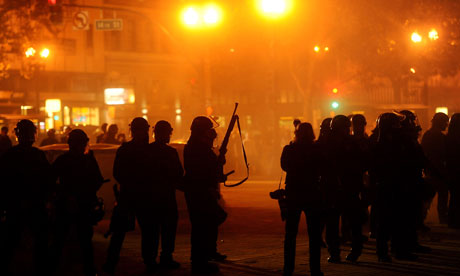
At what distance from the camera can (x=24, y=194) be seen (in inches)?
328

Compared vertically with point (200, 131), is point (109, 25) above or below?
above

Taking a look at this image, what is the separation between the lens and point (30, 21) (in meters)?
30.6

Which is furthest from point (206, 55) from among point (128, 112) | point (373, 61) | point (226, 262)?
point (128, 112)

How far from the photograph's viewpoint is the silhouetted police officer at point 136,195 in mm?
9141

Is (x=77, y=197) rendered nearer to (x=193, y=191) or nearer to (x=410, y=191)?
(x=193, y=191)

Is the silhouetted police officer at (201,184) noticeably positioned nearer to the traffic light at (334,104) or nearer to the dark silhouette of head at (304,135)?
the dark silhouette of head at (304,135)

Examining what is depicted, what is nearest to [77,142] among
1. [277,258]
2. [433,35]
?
[277,258]

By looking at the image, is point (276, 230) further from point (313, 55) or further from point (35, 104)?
point (35, 104)

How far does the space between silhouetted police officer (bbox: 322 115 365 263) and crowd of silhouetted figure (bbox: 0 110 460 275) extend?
0.04ft

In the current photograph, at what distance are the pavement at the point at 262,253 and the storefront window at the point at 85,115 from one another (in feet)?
127

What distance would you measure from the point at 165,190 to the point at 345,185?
2265 millimetres

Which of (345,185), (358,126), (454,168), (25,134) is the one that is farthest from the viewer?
A: (454,168)

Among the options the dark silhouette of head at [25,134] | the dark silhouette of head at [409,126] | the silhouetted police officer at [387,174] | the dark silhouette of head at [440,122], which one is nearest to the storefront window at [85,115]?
the dark silhouette of head at [440,122]

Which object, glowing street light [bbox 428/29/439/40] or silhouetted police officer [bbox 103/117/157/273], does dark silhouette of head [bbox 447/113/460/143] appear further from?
glowing street light [bbox 428/29/439/40]
